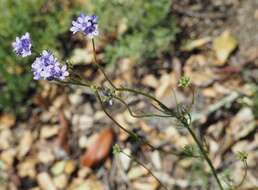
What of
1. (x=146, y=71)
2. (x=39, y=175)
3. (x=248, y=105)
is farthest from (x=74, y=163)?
(x=248, y=105)

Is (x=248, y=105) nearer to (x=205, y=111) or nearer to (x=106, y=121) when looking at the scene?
(x=205, y=111)

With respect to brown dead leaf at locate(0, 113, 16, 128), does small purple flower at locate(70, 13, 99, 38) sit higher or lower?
lower

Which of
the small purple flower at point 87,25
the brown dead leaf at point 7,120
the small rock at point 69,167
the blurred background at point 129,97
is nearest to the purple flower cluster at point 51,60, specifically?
the small purple flower at point 87,25

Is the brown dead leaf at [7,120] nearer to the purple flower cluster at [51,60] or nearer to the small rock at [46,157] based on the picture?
the small rock at [46,157]

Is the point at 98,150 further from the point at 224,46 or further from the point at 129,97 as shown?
the point at 224,46

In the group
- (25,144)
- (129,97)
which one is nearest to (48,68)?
(129,97)

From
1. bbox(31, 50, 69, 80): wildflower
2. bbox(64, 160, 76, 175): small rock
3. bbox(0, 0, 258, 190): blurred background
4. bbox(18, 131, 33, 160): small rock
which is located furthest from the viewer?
bbox(18, 131, 33, 160): small rock

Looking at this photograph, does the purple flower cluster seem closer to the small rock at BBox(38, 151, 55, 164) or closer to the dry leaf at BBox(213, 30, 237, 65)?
the small rock at BBox(38, 151, 55, 164)

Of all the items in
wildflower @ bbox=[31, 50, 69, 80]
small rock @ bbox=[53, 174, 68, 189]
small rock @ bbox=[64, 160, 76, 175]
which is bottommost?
wildflower @ bbox=[31, 50, 69, 80]

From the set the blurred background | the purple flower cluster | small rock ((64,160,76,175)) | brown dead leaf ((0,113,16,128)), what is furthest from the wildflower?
brown dead leaf ((0,113,16,128))
